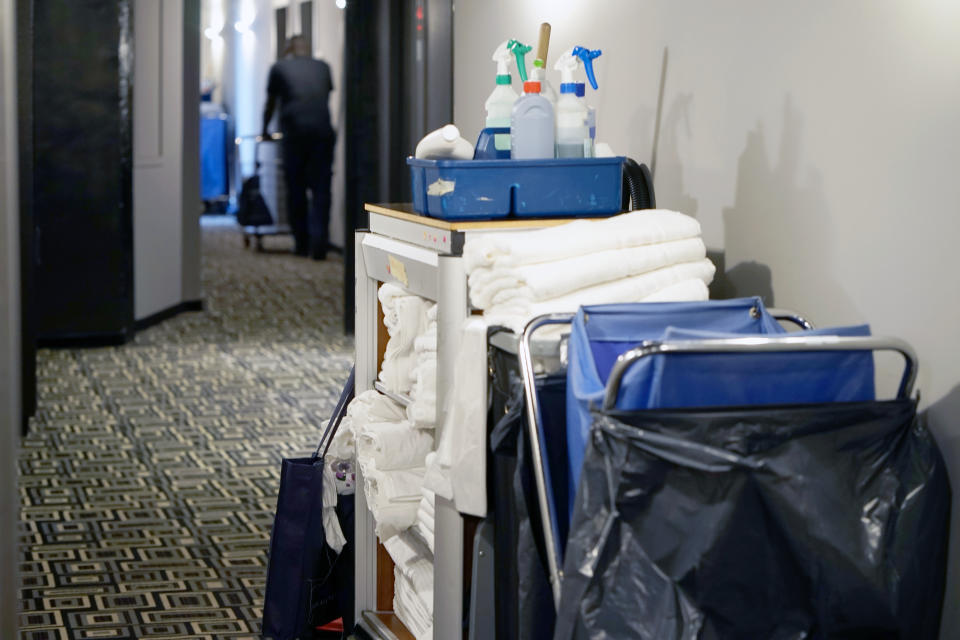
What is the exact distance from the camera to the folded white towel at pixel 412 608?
8.84 feet

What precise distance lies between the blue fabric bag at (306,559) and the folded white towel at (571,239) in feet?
2.71

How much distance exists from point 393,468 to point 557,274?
0.72m

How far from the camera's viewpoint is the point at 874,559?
1.79m

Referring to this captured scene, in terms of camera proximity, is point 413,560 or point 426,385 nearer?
point 426,385

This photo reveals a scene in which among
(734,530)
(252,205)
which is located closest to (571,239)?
(734,530)

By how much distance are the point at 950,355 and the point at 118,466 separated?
11.1 ft

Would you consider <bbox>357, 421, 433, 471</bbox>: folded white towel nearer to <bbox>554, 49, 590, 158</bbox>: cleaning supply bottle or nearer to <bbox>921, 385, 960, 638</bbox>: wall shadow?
<bbox>554, 49, 590, 158</bbox>: cleaning supply bottle

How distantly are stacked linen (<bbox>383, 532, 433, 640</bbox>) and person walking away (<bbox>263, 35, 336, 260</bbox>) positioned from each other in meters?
7.60

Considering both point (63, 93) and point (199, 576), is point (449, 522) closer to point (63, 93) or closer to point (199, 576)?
point (199, 576)

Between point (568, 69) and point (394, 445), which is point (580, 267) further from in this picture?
point (394, 445)

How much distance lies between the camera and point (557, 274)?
2.19 metres

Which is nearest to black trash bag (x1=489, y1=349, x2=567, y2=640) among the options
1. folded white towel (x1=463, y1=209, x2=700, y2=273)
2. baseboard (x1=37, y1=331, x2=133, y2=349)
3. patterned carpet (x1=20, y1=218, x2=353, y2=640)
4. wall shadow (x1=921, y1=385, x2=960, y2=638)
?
folded white towel (x1=463, y1=209, x2=700, y2=273)

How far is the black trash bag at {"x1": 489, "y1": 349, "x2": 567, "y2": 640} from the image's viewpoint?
2.02 meters

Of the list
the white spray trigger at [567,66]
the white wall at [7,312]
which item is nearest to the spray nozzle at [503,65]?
the white spray trigger at [567,66]
